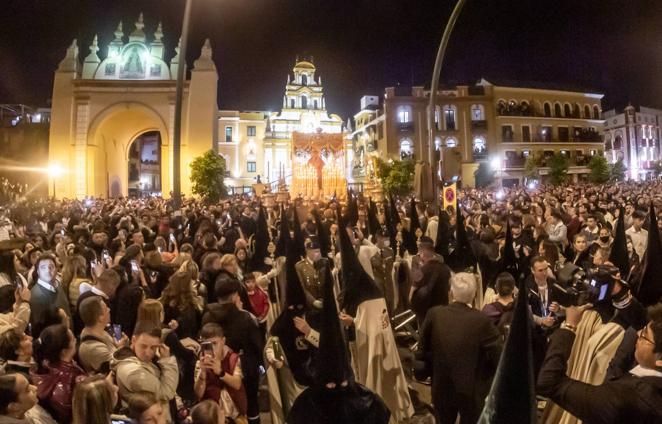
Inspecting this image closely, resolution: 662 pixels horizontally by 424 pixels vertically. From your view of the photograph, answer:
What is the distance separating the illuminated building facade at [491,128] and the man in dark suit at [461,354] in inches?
2024

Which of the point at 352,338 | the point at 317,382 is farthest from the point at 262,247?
the point at 317,382

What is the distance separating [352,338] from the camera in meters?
6.97

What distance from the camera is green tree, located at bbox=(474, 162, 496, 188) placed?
52594mm

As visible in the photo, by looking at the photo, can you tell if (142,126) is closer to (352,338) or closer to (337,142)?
(337,142)

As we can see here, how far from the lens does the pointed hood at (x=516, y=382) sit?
2.39 meters

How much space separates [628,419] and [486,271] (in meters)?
5.58

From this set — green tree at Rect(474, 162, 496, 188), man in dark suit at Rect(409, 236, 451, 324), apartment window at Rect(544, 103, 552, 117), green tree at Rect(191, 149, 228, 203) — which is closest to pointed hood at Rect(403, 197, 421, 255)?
man in dark suit at Rect(409, 236, 451, 324)

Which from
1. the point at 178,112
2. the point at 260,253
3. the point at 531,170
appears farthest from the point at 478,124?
the point at 260,253

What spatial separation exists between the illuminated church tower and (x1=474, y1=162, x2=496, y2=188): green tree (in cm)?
2652

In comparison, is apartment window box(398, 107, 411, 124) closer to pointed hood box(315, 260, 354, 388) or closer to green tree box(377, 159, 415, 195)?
green tree box(377, 159, 415, 195)

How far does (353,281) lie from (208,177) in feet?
89.7

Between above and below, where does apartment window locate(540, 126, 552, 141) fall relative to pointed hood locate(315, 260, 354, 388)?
above

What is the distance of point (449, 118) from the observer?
5753 cm

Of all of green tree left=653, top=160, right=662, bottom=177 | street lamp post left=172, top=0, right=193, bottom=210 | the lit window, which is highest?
the lit window
